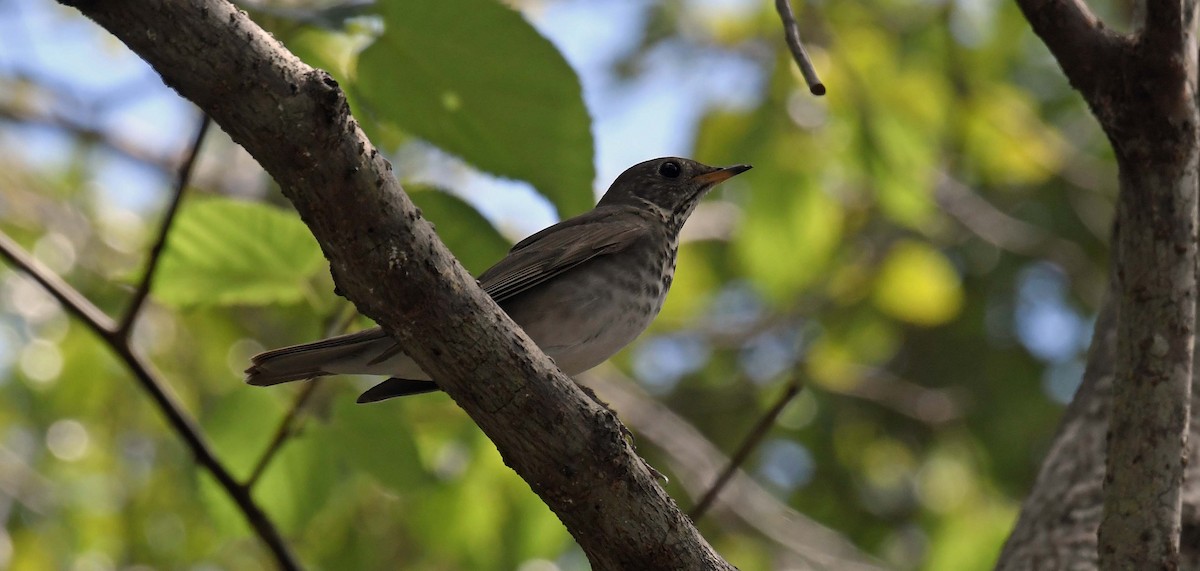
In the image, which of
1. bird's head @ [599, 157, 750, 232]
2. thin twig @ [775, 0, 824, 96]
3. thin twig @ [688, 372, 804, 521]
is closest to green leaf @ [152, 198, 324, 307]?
thin twig @ [688, 372, 804, 521]

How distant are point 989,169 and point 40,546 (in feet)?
18.8

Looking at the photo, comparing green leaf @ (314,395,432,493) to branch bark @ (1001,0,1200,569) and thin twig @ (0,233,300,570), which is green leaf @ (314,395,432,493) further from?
branch bark @ (1001,0,1200,569)

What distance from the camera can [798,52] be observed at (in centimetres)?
279

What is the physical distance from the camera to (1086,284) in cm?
856

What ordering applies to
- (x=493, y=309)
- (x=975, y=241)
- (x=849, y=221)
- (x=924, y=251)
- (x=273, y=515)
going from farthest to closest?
(x=975, y=241), (x=849, y=221), (x=924, y=251), (x=273, y=515), (x=493, y=309)

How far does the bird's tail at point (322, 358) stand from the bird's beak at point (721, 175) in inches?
80.4

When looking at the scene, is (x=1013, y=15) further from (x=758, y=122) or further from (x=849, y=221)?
(x=849, y=221)

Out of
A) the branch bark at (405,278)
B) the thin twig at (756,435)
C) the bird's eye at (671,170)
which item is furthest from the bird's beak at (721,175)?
the branch bark at (405,278)

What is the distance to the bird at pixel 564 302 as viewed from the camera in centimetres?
341

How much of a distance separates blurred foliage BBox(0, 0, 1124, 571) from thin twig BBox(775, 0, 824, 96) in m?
0.58

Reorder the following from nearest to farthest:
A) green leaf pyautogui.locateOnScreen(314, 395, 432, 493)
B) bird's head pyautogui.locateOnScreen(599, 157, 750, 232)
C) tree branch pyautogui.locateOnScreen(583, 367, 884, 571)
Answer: green leaf pyautogui.locateOnScreen(314, 395, 432, 493) < bird's head pyautogui.locateOnScreen(599, 157, 750, 232) < tree branch pyautogui.locateOnScreen(583, 367, 884, 571)

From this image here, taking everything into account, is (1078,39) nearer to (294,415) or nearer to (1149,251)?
(1149,251)

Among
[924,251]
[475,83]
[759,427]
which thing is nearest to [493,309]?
[475,83]

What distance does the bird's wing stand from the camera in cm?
387
